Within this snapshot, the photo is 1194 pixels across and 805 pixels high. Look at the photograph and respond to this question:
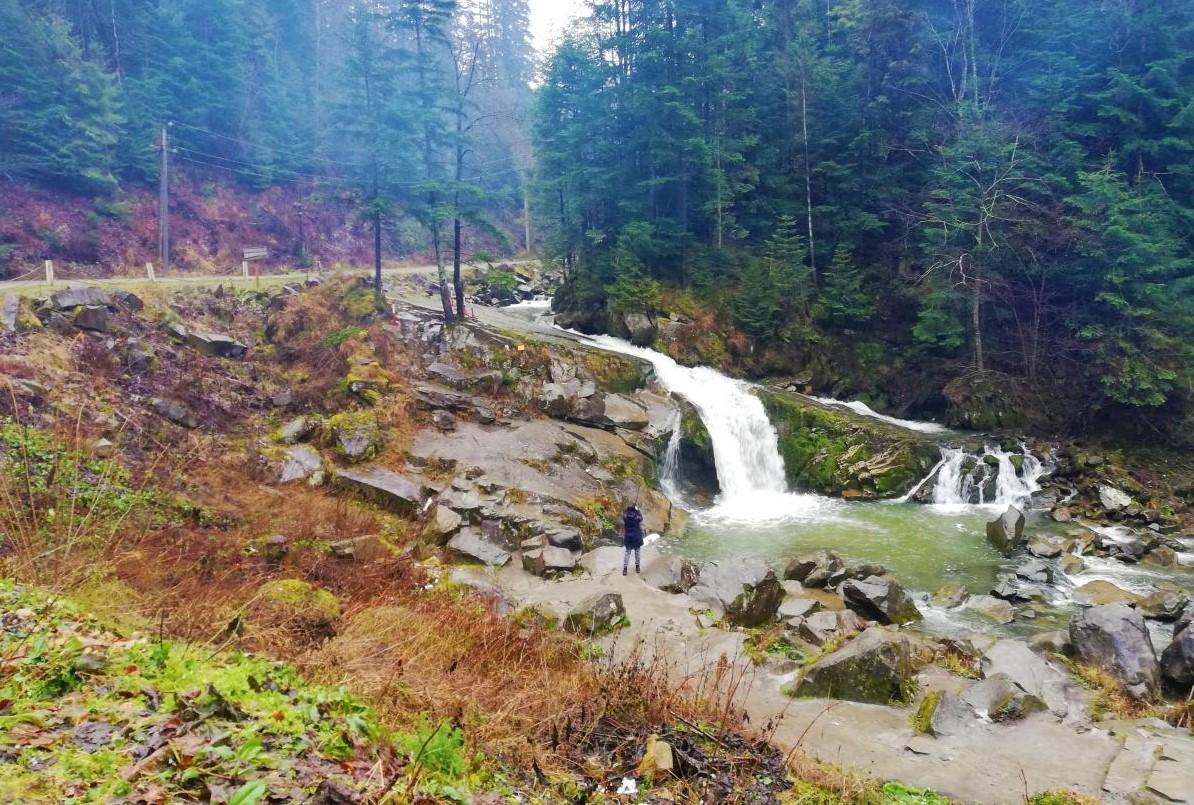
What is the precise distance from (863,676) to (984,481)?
43.0 feet

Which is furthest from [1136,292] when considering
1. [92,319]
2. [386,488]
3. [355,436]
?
[92,319]

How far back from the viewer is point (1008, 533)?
14.1m

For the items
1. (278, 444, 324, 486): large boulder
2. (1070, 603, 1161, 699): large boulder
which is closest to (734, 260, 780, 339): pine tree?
(278, 444, 324, 486): large boulder

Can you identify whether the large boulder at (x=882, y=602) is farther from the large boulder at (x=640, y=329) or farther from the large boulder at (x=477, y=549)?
the large boulder at (x=640, y=329)

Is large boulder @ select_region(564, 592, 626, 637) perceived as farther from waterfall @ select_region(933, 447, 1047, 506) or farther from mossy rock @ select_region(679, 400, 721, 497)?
waterfall @ select_region(933, 447, 1047, 506)

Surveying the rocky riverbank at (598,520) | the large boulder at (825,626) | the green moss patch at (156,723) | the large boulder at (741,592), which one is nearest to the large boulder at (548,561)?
the rocky riverbank at (598,520)

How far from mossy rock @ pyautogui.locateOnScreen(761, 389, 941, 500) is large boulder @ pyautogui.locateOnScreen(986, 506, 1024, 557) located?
3.49m

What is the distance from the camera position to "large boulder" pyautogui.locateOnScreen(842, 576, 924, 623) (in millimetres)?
10531

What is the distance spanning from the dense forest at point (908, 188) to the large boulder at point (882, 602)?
525 inches

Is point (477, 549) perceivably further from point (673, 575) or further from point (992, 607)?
point (992, 607)

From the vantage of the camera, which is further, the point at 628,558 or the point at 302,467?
the point at 302,467

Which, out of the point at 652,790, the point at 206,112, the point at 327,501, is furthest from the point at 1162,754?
the point at 206,112

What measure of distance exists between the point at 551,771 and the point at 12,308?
689 inches

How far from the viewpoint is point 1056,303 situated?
74.8ft
